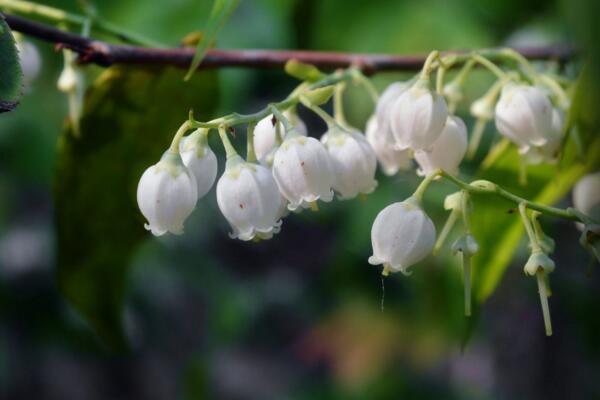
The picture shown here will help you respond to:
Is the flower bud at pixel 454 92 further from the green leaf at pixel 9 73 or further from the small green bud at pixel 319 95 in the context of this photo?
the green leaf at pixel 9 73

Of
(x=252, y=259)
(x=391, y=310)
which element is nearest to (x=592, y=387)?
(x=391, y=310)

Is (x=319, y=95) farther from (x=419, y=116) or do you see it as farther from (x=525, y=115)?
(x=525, y=115)

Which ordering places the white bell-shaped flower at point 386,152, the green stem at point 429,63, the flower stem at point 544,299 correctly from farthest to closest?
the white bell-shaped flower at point 386,152 → the green stem at point 429,63 → the flower stem at point 544,299

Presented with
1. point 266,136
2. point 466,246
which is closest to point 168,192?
point 266,136

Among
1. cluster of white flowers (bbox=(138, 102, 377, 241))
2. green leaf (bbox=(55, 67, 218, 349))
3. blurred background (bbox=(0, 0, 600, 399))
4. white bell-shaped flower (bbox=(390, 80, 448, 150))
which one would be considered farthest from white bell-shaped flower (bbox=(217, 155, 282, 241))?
green leaf (bbox=(55, 67, 218, 349))

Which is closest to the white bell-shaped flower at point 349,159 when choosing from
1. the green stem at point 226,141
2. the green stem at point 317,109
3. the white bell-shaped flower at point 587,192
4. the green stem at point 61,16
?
the green stem at point 317,109

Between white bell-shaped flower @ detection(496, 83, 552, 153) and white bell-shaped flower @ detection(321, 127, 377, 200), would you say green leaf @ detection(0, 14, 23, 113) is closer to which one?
white bell-shaped flower @ detection(321, 127, 377, 200)

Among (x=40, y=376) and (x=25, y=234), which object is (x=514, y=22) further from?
(x=40, y=376)
